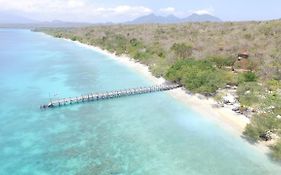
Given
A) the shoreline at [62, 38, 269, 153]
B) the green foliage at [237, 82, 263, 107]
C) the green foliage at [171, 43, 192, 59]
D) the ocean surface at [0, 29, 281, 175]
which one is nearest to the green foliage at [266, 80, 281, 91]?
the green foliage at [237, 82, 263, 107]

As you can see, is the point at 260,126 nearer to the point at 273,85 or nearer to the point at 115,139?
the point at 115,139

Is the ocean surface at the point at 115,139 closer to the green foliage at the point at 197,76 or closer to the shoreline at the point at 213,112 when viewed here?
the shoreline at the point at 213,112

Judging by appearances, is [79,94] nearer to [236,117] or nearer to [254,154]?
[236,117]

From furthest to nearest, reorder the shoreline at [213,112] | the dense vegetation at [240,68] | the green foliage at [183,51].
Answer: the green foliage at [183,51]
the shoreline at [213,112]
the dense vegetation at [240,68]

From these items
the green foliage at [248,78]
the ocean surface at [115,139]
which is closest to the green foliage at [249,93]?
the green foliage at [248,78]

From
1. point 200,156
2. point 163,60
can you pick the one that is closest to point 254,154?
point 200,156

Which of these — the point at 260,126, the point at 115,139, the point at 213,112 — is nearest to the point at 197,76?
the point at 213,112
